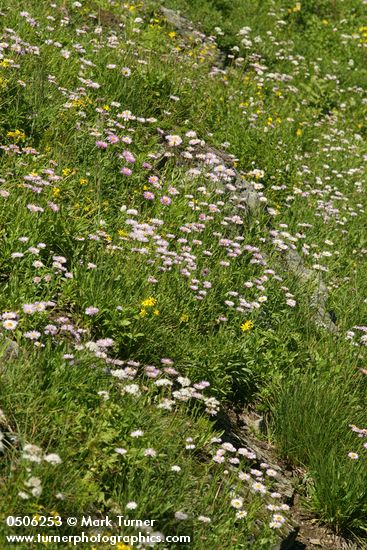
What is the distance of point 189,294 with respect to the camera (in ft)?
19.3

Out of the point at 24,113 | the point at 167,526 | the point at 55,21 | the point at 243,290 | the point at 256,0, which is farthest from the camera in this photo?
the point at 256,0

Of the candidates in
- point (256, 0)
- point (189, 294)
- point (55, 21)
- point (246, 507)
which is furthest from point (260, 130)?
point (256, 0)

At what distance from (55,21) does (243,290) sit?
4544 millimetres

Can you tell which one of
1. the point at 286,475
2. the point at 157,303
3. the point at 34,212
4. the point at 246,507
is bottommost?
the point at 286,475

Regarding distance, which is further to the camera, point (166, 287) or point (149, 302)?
point (166, 287)

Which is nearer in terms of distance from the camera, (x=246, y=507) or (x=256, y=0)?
(x=246, y=507)

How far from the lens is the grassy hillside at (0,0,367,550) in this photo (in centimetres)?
404

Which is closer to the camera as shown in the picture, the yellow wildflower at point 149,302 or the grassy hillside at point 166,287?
the grassy hillside at point 166,287

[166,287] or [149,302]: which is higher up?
[149,302]

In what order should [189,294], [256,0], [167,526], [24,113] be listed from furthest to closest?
[256,0] < [24,113] < [189,294] < [167,526]

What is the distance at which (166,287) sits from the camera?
18.9 feet

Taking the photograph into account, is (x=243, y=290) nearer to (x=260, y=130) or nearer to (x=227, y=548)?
(x=227, y=548)

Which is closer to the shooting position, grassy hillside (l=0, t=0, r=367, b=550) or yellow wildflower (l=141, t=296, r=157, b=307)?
grassy hillside (l=0, t=0, r=367, b=550)

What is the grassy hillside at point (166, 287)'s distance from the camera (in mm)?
4035
